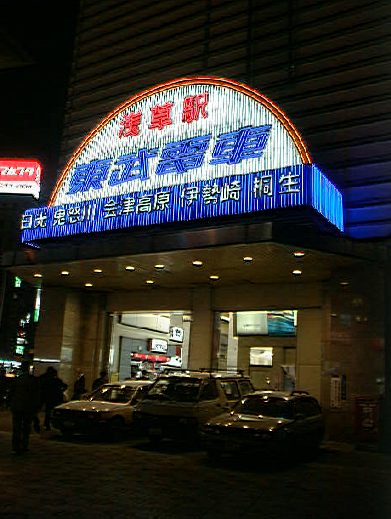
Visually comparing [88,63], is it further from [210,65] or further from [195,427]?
[195,427]

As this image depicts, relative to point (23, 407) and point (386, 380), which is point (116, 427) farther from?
point (386, 380)

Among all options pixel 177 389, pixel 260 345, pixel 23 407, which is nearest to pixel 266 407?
pixel 177 389

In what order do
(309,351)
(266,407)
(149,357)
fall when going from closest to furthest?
1. (266,407)
2. (309,351)
3. (149,357)

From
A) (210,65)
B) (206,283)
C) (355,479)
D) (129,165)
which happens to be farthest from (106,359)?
(355,479)

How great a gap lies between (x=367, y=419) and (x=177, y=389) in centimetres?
505

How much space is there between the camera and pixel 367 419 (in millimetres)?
15008

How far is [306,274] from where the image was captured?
704 inches

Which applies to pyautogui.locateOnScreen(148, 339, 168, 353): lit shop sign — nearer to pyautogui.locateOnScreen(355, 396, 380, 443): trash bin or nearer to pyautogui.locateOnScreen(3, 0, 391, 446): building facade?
pyautogui.locateOnScreen(3, 0, 391, 446): building facade

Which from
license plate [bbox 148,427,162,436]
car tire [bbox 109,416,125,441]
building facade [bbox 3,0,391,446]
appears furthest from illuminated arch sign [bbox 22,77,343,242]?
license plate [bbox 148,427,162,436]

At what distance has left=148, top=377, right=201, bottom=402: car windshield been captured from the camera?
14097 mm

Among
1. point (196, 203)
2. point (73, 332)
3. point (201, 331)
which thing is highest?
point (196, 203)

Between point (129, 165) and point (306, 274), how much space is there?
6.83m

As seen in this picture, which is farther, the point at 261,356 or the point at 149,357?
the point at 149,357

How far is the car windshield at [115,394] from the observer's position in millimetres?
15383
